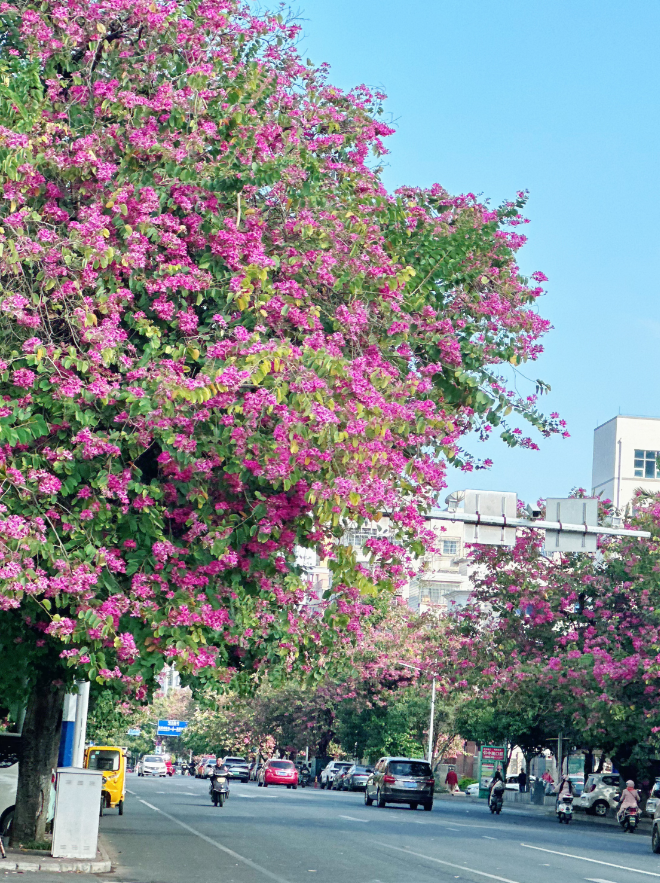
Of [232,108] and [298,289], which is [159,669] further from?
[232,108]

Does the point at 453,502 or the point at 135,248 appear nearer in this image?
the point at 135,248

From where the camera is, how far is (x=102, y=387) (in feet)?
37.7

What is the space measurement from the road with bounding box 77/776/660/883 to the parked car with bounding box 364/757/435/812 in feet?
21.8

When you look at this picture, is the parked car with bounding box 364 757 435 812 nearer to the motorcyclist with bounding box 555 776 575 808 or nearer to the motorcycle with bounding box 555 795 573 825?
the motorcycle with bounding box 555 795 573 825

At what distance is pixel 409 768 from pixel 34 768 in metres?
25.6

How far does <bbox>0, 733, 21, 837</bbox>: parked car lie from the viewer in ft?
70.5

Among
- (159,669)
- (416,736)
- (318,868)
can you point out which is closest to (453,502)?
(318,868)

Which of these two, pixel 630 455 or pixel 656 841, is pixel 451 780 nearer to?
pixel 630 455

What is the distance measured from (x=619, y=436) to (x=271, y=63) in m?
84.7

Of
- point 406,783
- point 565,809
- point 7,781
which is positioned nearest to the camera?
point 7,781

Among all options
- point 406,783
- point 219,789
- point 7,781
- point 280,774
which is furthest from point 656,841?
point 280,774

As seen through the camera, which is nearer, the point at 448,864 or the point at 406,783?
the point at 448,864

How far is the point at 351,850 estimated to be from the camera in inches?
875

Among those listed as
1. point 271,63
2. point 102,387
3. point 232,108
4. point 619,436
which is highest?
point 619,436
